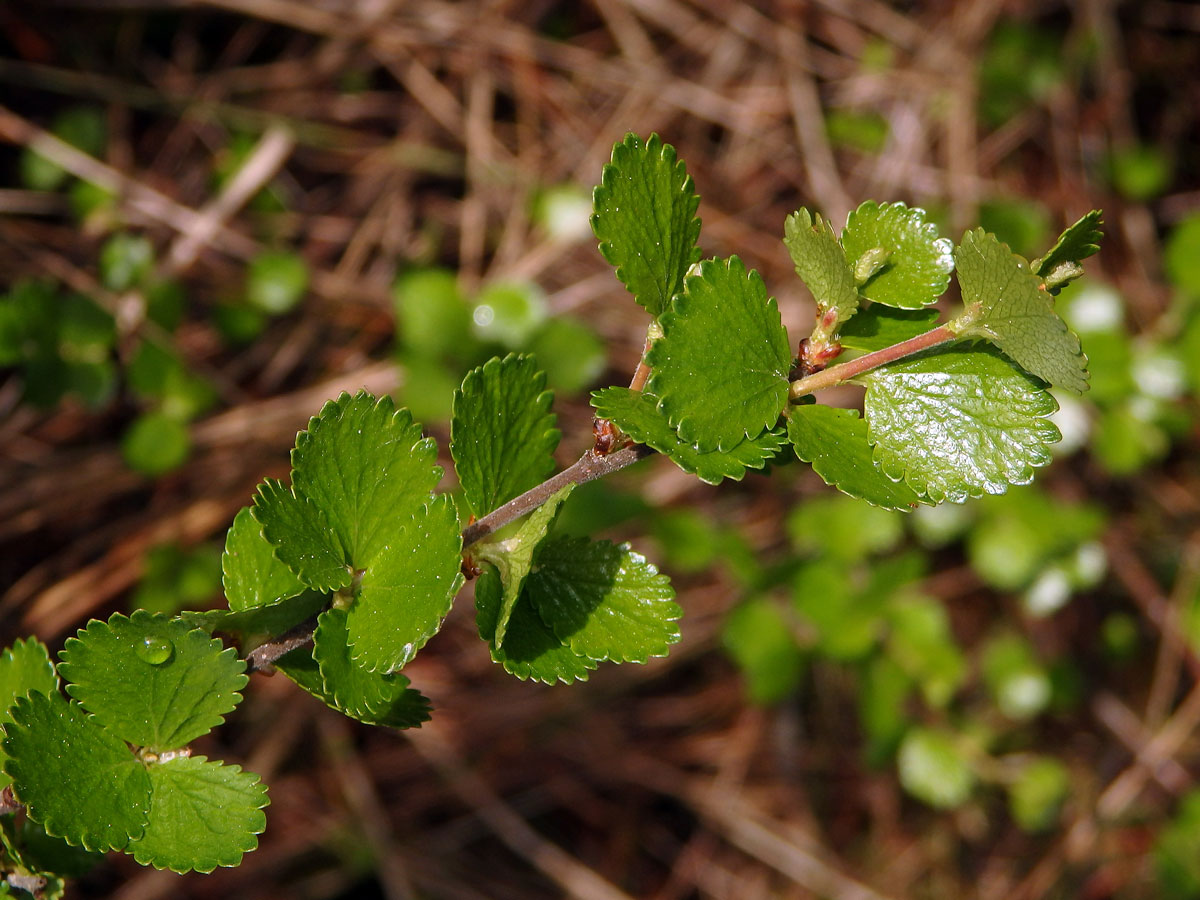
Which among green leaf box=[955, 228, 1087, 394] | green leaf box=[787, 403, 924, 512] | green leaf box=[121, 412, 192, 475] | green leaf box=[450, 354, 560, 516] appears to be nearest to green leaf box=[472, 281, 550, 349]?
green leaf box=[121, 412, 192, 475]

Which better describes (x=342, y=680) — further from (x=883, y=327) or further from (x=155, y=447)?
(x=155, y=447)

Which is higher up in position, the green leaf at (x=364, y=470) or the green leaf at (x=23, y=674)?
the green leaf at (x=364, y=470)

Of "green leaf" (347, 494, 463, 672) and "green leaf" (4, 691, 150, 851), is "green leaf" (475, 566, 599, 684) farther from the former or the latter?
"green leaf" (4, 691, 150, 851)

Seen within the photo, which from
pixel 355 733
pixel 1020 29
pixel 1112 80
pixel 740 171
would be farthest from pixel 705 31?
pixel 355 733

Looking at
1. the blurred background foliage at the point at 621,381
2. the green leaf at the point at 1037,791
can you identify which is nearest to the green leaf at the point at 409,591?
the blurred background foliage at the point at 621,381

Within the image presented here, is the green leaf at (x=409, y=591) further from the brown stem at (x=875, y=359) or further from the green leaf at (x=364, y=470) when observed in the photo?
the brown stem at (x=875, y=359)
